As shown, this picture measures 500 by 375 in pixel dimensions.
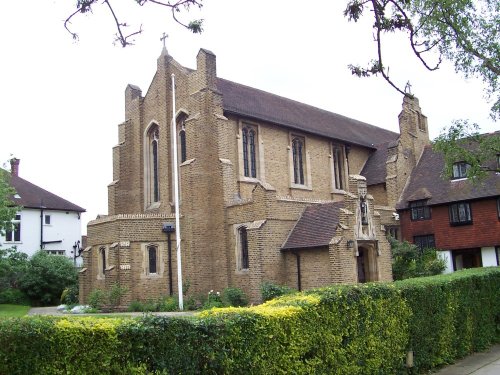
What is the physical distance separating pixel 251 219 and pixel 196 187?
12.6ft

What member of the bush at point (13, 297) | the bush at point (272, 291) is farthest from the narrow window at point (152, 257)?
the bush at point (13, 297)

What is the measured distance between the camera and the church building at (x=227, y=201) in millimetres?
24375

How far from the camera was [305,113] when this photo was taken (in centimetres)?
3647

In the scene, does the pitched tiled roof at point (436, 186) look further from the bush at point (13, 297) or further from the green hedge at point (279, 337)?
the bush at point (13, 297)

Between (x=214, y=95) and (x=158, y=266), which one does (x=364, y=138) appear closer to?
(x=214, y=95)

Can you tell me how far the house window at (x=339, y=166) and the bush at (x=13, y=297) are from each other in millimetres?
22870

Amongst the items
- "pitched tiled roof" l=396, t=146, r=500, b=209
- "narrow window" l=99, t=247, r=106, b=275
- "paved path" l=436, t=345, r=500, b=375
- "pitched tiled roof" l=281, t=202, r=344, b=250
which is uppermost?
"pitched tiled roof" l=396, t=146, r=500, b=209

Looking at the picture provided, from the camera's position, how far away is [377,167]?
37781 mm

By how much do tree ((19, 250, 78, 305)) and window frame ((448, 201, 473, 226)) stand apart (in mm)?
25176

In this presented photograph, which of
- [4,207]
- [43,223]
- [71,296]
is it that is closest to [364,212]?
[71,296]

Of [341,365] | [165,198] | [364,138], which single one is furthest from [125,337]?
[364,138]

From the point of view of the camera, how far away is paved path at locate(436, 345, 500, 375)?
1094 centimetres

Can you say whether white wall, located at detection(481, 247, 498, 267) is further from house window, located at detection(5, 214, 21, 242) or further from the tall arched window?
house window, located at detection(5, 214, 21, 242)

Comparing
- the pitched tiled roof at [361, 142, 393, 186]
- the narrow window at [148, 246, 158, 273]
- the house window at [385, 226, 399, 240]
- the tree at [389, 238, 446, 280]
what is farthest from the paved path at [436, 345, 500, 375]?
the pitched tiled roof at [361, 142, 393, 186]
